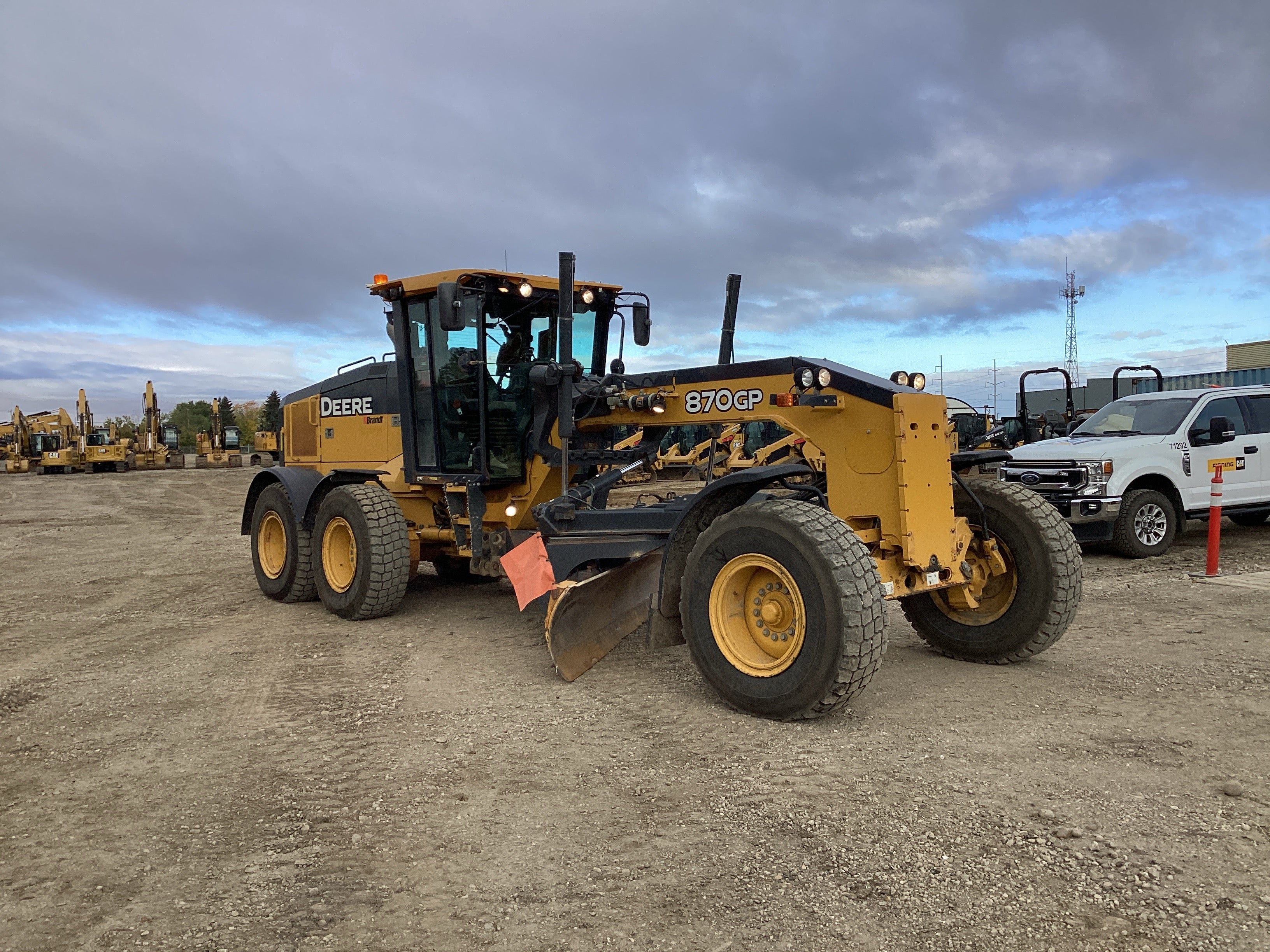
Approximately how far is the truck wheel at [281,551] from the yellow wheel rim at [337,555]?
0.38m

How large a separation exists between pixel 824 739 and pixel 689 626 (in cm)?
95

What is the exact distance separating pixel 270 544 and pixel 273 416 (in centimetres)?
3688

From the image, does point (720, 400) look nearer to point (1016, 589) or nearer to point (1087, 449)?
point (1016, 589)

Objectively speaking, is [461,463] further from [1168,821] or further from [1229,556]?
[1229,556]

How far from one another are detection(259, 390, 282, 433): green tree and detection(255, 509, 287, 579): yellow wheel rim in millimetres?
1600

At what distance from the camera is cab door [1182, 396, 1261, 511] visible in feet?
32.3

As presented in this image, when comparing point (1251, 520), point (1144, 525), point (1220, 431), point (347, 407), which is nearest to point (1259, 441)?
point (1220, 431)

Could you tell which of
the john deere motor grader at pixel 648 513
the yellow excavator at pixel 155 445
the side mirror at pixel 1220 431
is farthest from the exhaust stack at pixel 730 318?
the yellow excavator at pixel 155 445

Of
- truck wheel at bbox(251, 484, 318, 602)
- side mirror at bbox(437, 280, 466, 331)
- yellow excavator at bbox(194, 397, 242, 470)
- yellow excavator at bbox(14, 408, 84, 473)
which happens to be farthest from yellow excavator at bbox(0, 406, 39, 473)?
side mirror at bbox(437, 280, 466, 331)

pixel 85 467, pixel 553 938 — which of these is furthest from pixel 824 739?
pixel 85 467

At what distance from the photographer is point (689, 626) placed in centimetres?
471

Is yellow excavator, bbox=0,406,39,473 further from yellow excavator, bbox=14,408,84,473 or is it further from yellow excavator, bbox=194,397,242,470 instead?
yellow excavator, bbox=194,397,242,470

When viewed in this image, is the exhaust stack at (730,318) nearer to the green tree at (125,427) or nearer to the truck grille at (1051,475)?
the truck grille at (1051,475)

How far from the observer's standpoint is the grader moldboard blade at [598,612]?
17.5 feet
